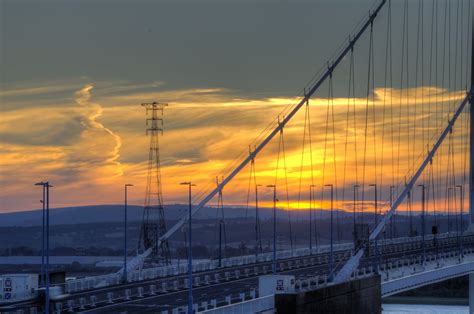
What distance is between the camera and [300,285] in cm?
7900

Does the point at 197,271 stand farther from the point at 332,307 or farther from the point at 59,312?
the point at 59,312

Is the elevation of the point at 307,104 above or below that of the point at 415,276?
above

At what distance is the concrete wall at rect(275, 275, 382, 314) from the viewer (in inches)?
2921

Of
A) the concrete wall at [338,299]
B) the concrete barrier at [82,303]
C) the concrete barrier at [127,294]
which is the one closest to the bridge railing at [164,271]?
the concrete barrier at [127,294]

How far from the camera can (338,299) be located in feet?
280

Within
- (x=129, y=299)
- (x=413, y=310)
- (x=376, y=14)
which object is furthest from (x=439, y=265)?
(x=413, y=310)

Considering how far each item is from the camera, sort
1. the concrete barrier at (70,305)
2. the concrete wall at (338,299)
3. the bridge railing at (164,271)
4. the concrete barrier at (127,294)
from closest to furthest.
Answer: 1. the concrete barrier at (70,305)
2. the concrete wall at (338,299)
3. the concrete barrier at (127,294)
4. the bridge railing at (164,271)

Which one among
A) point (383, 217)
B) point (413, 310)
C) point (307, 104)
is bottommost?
point (413, 310)

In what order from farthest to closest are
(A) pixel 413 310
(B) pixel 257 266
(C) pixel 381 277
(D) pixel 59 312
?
1. (A) pixel 413 310
2. (B) pixel 257 266
3. (C) pixel 381 277
4. (D) pixel 59 312

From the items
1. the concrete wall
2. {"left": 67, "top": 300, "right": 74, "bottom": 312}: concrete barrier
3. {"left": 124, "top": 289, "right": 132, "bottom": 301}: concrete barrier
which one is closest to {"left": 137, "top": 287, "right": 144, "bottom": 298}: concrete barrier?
{"left": 124, "top": 289, "right": 132, "bottom": 301}: concrete barrier

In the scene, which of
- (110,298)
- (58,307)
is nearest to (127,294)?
(110,298)

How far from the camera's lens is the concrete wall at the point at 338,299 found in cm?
7419

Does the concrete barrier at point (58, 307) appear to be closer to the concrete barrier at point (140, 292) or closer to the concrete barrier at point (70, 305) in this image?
the concrete barrier at point (70, 305)

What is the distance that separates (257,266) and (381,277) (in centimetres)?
2189
